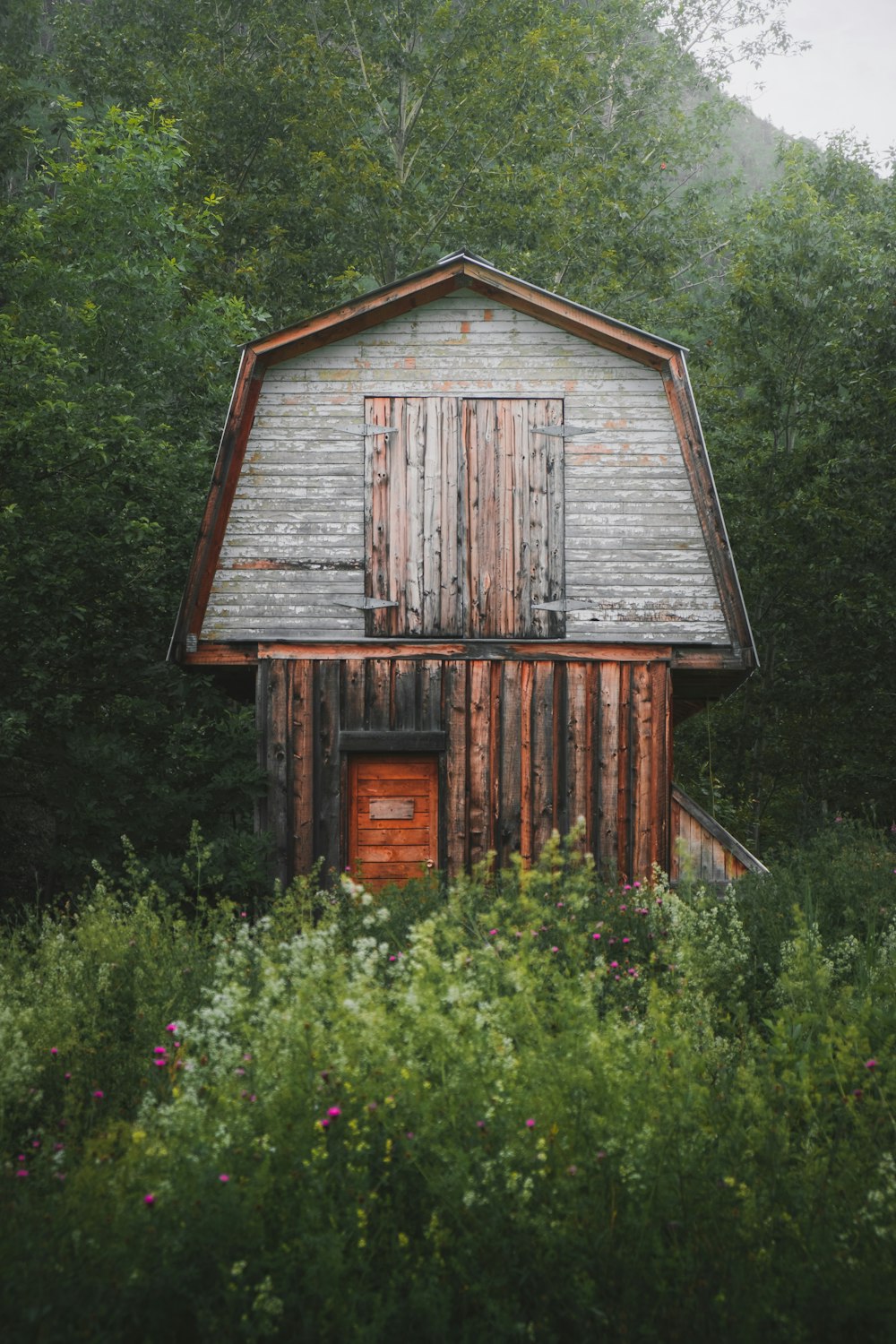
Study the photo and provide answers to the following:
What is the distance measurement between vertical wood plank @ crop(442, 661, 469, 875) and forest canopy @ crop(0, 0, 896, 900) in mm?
1692

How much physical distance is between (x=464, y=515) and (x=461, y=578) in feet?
1.89

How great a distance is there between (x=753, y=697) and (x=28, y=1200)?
56.7ft

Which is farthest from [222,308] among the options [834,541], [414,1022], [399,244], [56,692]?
[414,1022]

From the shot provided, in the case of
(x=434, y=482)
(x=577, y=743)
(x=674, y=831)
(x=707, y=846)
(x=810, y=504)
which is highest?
(x=810, y=504)

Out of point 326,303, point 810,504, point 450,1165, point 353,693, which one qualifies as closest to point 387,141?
point 326,303

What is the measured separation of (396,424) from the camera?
10430 millimetres

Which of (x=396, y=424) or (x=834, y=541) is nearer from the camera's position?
(x=396, y=424)

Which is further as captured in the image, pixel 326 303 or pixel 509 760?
pixel 326 303

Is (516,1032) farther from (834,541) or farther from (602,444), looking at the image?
(834,541)

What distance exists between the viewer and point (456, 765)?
9992 millimetres

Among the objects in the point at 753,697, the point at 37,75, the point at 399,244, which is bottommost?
the point at 753,697

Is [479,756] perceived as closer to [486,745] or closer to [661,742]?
[486,745]

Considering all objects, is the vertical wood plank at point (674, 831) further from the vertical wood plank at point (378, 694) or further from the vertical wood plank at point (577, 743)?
the vertical wood plank at point (378, 694)

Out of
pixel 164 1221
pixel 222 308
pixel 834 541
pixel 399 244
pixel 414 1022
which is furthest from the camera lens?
pixel 399 244
